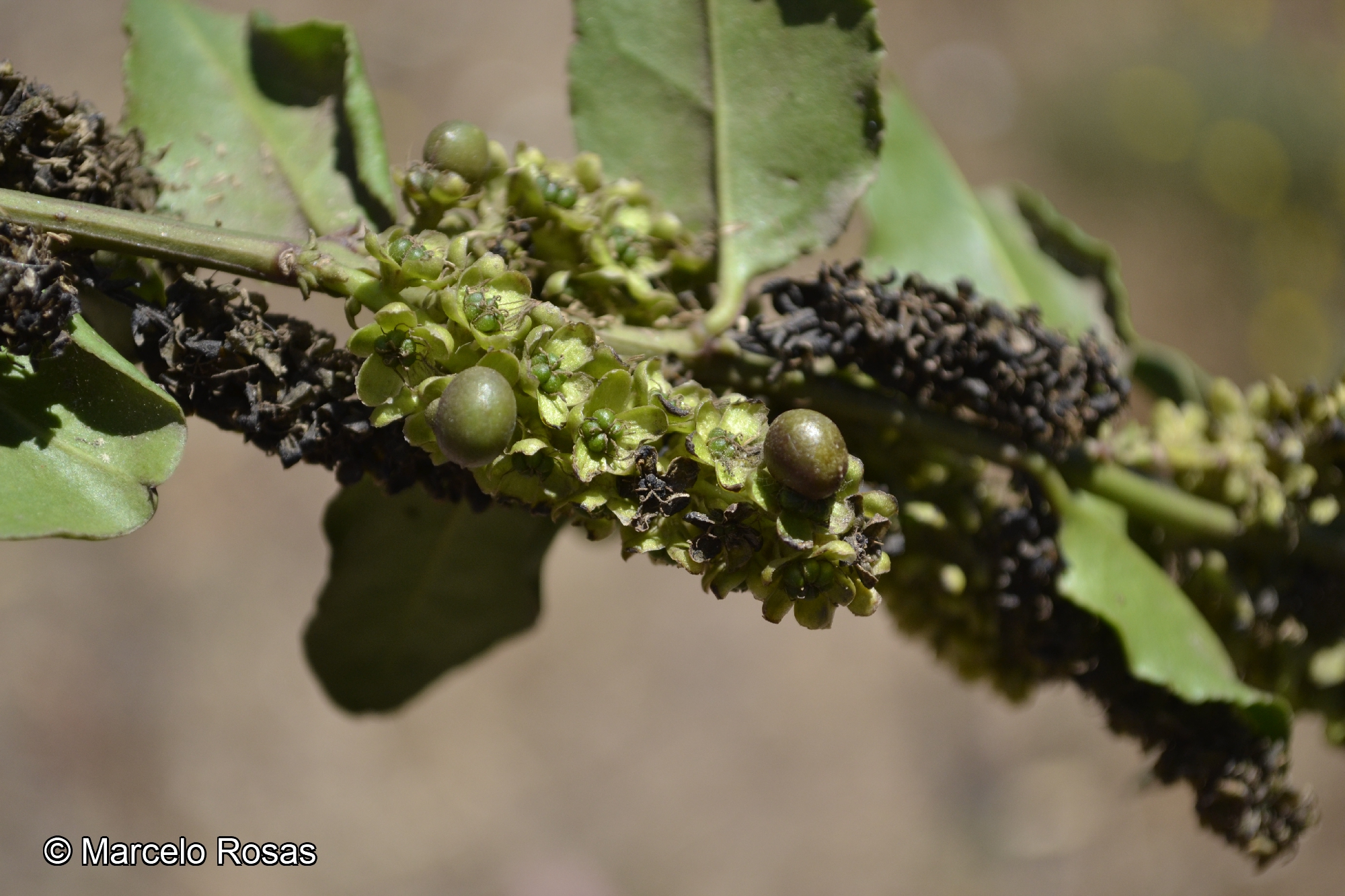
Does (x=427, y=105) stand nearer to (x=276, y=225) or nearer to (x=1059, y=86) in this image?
(x=1059, y=86)

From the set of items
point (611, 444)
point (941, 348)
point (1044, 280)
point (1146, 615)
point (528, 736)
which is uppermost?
point (611, 444)

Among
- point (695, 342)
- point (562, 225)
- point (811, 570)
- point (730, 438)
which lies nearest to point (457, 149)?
point (562, 225)

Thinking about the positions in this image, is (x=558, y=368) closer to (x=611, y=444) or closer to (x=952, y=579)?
(x=611, y=444)

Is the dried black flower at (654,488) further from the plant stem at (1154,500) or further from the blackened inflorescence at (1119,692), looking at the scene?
the plant stem at (1154,500)

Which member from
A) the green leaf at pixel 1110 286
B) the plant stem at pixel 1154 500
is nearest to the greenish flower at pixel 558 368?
the plant stem at pixel 1154 500

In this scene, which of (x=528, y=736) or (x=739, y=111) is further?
(x=528, y=736)
